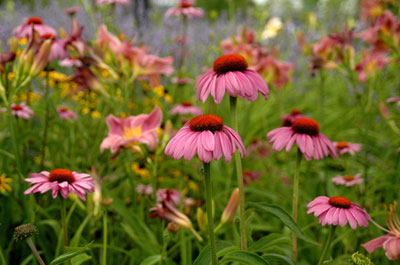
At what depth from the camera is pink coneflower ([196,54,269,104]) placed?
2.95ft

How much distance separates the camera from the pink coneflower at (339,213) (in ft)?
2.98

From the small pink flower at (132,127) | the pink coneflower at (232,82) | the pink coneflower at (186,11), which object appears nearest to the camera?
the pink coneflower at (232,82)

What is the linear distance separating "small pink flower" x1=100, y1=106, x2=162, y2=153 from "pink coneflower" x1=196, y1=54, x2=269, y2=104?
18.2 inches

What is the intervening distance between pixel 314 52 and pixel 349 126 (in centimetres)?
141

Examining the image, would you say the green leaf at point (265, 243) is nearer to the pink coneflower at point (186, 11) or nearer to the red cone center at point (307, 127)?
the red cone center at point (307, 127)

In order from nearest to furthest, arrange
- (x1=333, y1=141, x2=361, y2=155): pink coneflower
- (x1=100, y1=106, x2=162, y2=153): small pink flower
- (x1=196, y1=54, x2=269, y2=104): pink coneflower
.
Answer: (x1=196, y1=54, x2=269, y2=104): pink coneflower < (x1=100, y1=106, x2=162, y2=153): small pink flower < (x1=333, y1=141, x2=361, y2=155): pink coneflower

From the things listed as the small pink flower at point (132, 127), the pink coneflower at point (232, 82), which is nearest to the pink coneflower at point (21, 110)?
the small pink flower at point (132, 127)

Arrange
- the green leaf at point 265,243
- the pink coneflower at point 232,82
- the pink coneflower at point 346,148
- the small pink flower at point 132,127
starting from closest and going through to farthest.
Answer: the pink coneflower at point 232,82
the green leaf at point 265,243
the small pink flower at point 132,127
the pink coneflower at point 346,148

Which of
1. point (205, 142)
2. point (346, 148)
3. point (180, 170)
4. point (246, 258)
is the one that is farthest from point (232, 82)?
point (180, 170)

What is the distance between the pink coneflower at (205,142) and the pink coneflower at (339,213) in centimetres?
26

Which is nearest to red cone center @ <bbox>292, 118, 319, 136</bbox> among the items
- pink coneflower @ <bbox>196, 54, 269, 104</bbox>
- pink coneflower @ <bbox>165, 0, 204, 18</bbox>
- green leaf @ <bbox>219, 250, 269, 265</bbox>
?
pink coneflower @ <bbox>196, 54, 269, 104</bbox>

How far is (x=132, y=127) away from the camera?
1443 mm

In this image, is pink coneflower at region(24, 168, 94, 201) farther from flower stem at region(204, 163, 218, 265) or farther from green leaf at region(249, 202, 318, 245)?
green leaf at region(249, 202, 318, 245)

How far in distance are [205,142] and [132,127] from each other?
2.26 feet
